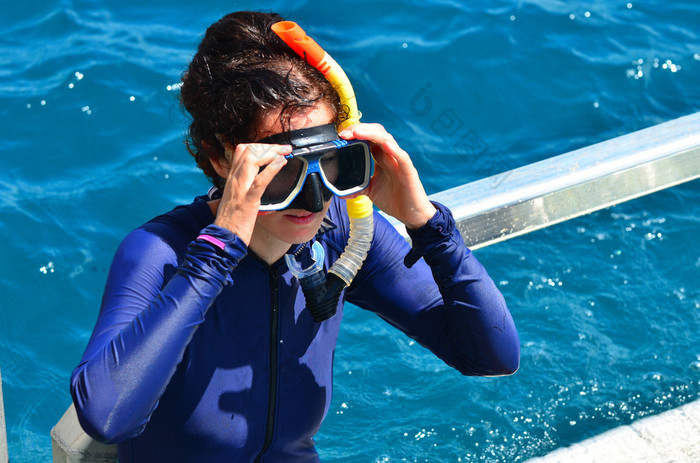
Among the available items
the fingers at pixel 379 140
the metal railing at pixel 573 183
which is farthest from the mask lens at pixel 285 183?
the metal railing at pixel 573 183

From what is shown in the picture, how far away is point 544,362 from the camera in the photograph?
364cm

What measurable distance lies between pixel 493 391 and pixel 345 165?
6.74ft

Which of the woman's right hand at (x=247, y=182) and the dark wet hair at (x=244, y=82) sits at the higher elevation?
the dark wet hair at (x=244, y=82)

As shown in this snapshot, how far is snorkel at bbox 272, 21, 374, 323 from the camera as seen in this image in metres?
1.70

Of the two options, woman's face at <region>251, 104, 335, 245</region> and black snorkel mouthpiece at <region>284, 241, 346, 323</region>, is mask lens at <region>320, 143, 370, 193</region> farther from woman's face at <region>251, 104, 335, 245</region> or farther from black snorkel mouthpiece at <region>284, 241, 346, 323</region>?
black snorkel mouthpiece at <region>284, 241, 346, 323</region>

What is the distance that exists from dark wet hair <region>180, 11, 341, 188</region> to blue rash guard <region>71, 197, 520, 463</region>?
21cm

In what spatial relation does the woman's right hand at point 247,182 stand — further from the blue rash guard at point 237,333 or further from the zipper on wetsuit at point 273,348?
the zipper on wetsuit at point 273,348

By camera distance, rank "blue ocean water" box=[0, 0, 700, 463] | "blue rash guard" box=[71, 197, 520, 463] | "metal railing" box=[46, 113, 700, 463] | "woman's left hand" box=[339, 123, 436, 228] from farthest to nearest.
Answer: "blue ocean water" box=[0, 0, 700, 463], "metal railing" box=[46, 113, 700, 463], "woman's left hand" box=[339, 123, 436, 228], "blue rash guard" box=[71, 197, 520, 463]

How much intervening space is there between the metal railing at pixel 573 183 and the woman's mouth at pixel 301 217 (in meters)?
0.81

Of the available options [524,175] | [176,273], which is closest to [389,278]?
[176,273]

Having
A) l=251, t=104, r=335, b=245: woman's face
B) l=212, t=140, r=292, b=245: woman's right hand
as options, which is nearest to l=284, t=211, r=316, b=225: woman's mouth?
l=251, t=104, r=335, b=245: woman's face

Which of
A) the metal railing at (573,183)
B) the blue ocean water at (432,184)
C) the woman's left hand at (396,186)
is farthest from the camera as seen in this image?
the blue ocean water at (432,184)

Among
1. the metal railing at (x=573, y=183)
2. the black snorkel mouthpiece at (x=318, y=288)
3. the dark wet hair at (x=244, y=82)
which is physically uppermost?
the dark wet hair at (x=244, y=82)

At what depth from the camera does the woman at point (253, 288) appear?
1.56 metres
